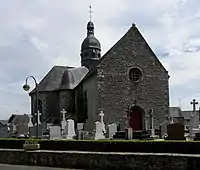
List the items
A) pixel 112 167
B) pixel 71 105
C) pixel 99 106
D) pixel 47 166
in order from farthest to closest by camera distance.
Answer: pixel 71 105 → pixel 99 106 → pixel 47 166 → pixel 112 167

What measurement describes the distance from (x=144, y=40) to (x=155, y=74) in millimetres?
3193

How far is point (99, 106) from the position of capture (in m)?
31.7

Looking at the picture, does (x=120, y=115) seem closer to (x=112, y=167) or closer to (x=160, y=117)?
(x=160, y=117)

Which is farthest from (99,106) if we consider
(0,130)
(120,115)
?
(0,130)

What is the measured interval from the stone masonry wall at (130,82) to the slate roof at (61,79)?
9926mm

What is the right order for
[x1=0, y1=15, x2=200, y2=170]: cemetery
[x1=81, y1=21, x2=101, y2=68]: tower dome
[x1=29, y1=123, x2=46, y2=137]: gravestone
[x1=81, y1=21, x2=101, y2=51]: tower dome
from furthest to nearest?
[x1=81, y1=21, x2=101, y2=51]: tower dome → [x1=81, y1=21, x2=101, y2=68]: tower dome → [x1=29, y1=123, x2=46, y2=137]: gravestone → [x1=0, y1=15, x2=200, y2=170]: cemetery

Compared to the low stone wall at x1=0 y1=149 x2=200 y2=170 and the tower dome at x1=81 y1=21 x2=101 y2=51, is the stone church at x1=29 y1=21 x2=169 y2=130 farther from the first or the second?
the tower dome at x1=81 y1=21 x2=101 y2=51

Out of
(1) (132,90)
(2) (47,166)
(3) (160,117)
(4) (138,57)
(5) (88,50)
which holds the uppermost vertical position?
(5) (88,50)

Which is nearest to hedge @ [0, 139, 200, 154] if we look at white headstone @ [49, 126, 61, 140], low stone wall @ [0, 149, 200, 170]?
low stone wall @ [0, 149, 200, 170]

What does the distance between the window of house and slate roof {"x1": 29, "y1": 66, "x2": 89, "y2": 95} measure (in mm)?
9891

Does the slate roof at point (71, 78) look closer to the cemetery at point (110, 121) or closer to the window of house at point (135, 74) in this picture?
the cemetery at point (110, 121)

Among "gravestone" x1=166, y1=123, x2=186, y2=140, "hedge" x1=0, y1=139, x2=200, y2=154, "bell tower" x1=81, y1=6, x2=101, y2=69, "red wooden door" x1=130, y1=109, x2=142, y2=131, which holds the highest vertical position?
"bell tower" x1=81, y1=6, x2=101, y2=69

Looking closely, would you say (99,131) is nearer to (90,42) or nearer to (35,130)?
(35,130)

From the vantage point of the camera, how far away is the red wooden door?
33250 mm
